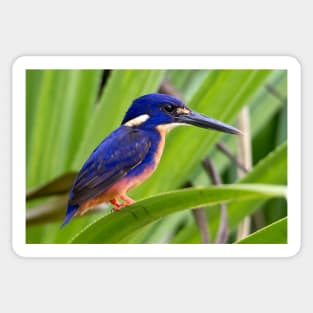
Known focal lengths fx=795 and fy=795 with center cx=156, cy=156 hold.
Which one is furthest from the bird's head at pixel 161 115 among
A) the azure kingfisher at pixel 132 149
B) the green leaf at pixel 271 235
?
the green leaf at pixel 271 235

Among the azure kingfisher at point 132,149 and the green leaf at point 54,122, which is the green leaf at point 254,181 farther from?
the green leaf at point 54,122

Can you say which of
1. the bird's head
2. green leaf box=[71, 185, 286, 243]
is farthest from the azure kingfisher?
green leaf box=[71, 185, 286, 243]

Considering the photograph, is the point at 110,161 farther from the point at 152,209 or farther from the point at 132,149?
the point at 152,209
